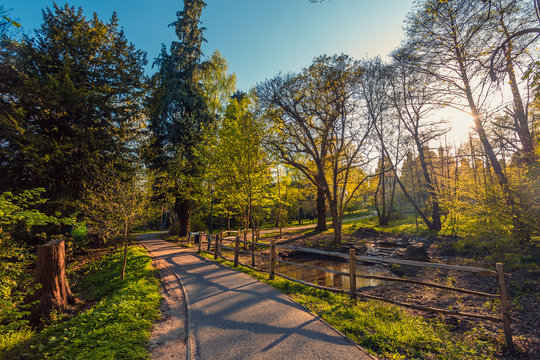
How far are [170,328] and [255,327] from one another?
1.76 metres

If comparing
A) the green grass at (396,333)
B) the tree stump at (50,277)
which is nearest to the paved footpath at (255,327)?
the green grass at (396,333)

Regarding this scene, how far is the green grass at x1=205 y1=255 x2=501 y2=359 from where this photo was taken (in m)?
3.57

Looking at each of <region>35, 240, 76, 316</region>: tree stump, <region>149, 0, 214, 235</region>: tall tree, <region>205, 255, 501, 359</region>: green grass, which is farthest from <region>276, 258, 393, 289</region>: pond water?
<region>149, 0, 214, 235</region>: tall tree

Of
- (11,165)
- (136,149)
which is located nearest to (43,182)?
(11,165)

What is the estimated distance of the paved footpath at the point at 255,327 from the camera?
11.3ft

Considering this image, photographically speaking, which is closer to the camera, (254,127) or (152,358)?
(152,358)

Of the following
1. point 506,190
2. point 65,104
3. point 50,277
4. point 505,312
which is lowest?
point 505,312

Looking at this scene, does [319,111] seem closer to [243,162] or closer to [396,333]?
[243,162]

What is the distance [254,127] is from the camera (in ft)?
41.1

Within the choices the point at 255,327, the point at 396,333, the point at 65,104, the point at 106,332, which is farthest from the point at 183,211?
the point at 396,333

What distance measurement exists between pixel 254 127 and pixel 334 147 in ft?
23.8

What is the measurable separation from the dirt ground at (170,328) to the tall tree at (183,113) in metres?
11.4

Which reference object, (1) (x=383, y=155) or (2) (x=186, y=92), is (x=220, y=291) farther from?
(1) (x=383, y=155)

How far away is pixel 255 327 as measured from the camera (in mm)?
4223
